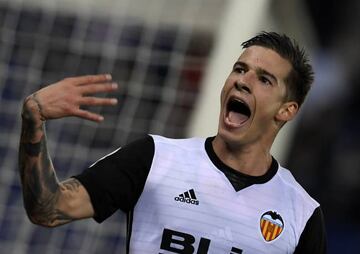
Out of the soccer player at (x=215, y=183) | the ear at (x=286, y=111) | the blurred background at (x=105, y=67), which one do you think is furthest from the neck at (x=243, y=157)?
the blurred background at (x=105, y=67)

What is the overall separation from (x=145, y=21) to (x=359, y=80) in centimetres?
585

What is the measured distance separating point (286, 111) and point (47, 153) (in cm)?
75

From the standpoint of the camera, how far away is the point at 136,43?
5.03 m

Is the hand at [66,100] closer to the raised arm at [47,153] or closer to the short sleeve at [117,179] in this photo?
the raised arm at [47,153]

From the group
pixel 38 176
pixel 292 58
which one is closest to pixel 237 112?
pixel 292 58

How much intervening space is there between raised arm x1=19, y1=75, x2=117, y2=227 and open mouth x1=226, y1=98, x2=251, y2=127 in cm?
43

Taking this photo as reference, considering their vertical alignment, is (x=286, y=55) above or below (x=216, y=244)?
above

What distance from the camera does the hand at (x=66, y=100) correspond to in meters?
2.17

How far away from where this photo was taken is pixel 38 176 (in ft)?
7.39

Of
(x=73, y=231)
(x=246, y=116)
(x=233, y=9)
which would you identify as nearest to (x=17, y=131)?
(x=73, y=231)

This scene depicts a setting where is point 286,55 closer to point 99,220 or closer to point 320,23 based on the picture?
point 99,220

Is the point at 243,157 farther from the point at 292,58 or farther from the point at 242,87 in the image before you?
the point at 292,58

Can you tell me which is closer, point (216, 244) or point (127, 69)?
A: point (216, 244)

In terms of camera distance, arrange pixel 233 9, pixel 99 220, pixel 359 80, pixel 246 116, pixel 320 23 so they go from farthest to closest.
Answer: pixel 359 80, pixel 320 23, pixel 233 9, pixel 246 116, pixel 99 220
